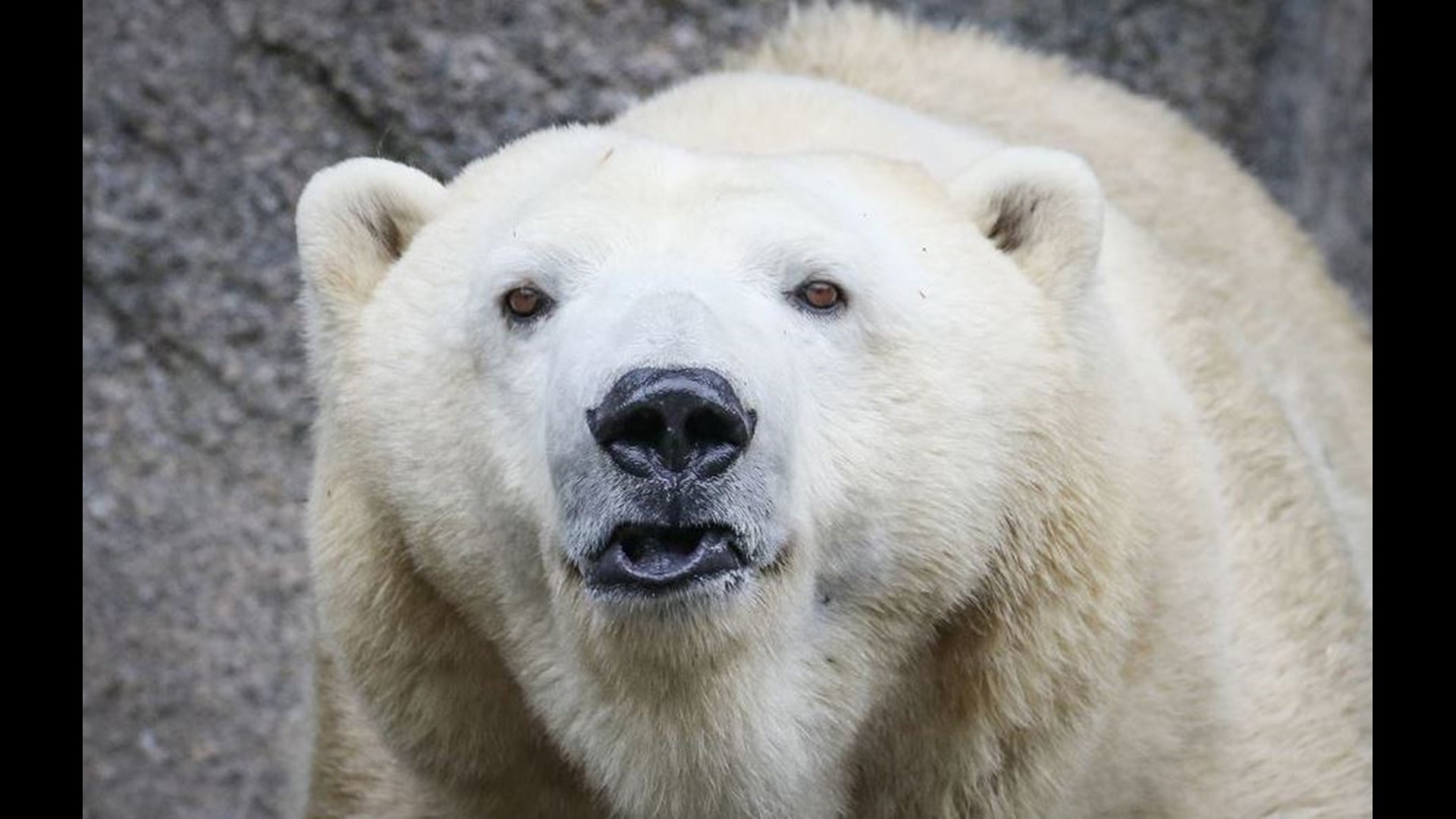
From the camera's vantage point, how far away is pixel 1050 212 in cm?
297

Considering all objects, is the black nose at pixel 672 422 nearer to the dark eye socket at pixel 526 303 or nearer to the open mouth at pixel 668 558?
the open mouth at pixel 668 558

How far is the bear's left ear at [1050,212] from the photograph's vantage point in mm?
2965

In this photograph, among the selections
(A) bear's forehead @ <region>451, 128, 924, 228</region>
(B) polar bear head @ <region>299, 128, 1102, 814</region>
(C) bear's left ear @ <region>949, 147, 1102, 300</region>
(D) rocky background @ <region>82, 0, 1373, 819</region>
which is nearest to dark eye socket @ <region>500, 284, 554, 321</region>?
(B) polar bear head @ <region>299, 128, 1102, 814</region>

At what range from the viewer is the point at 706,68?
5.36m

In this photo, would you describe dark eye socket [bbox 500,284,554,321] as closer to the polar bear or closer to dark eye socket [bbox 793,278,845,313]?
the polar bear

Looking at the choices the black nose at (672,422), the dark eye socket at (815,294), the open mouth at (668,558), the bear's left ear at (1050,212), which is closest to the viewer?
the black nose at (672,422)

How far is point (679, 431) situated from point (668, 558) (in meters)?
0.20

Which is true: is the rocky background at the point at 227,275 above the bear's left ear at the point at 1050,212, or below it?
below

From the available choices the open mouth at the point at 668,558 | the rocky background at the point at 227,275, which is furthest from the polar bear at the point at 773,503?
the rocky background at the point at 227,275

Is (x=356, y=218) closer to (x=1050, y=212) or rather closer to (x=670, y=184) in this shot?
(x=670, y=184)

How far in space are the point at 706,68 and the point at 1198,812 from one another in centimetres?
279

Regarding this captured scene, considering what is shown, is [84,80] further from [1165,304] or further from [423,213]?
[1165,304]

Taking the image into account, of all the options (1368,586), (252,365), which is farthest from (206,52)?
(1368,586)

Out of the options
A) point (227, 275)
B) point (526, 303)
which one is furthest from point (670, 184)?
point (227, 275)
